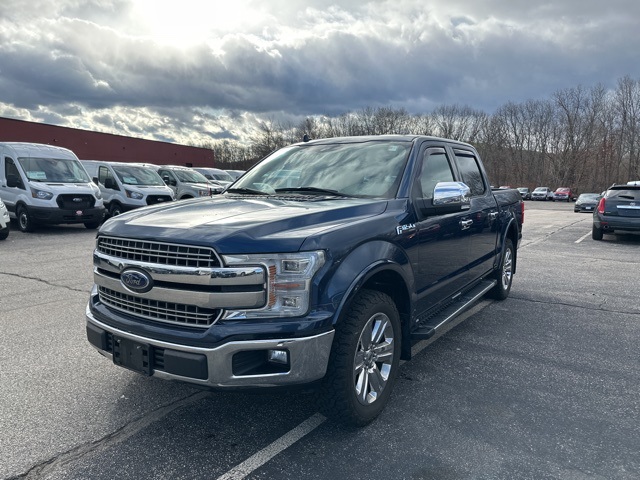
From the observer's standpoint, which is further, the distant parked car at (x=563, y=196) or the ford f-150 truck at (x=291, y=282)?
the distant parked car at (x=563, y=196)

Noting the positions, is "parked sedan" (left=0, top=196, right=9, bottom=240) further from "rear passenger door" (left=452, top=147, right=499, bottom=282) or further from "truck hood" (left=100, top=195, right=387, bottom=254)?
"rear passenger door" (left=452, top=147, right=499, bottom=282)

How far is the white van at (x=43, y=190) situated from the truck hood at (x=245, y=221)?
1044 centimetres

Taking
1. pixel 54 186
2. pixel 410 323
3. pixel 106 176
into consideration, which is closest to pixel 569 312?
pixel 410 323

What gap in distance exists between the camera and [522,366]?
4098mm

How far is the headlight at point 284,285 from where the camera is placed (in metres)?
2.57

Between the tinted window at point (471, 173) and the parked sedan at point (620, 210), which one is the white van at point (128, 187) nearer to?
the tinted window at point (471, 173)

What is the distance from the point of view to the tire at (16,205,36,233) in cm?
1230

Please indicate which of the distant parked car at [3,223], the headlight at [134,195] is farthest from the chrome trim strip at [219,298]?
the headlight at [134,195]

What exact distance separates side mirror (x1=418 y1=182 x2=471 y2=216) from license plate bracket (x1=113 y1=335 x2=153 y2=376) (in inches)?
85.4

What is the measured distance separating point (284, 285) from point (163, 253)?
28.1 inches

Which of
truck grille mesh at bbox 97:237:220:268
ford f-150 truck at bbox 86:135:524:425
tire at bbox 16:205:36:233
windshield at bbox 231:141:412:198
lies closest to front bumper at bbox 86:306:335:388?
ford f-150 truck at bbox 86:135:524:425

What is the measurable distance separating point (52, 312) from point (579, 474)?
5.22 m

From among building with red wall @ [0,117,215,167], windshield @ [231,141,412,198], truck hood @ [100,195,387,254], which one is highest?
building with red wall @ [0,117,215,167]

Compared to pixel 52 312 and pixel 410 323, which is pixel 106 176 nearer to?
pixel 52 312
